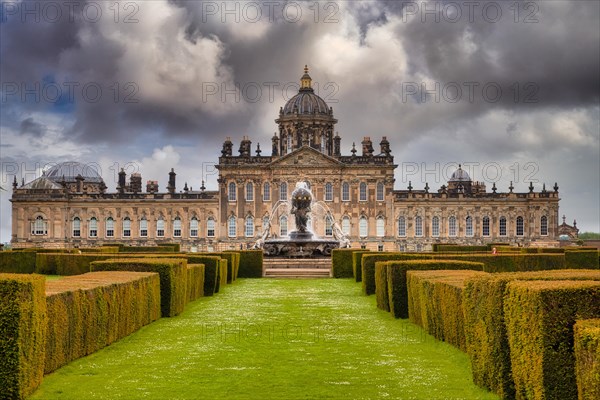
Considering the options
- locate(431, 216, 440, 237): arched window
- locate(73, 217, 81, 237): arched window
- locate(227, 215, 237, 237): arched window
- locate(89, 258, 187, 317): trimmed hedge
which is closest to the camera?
locate(89, 258, 187, 317): trimmed hedge

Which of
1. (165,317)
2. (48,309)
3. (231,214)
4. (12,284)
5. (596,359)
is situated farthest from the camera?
(231,214)

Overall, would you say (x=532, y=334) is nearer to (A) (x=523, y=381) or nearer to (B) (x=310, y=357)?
(A) (x=523, y=381)

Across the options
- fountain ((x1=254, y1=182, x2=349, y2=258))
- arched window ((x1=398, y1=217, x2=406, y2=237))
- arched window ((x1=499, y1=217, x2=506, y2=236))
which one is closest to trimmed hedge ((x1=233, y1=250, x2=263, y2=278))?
fountain ((x1=254, y1=182, x2=349, y2=258))

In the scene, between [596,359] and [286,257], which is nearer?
[596,359]

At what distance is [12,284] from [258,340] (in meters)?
4.29

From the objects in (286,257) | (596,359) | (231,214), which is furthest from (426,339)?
(231,214)

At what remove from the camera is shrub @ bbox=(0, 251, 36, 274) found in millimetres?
29781

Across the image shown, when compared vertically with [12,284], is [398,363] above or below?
below

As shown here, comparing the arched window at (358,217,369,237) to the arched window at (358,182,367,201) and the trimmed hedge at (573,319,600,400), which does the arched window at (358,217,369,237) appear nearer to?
the arched window at (358,182,367,201)

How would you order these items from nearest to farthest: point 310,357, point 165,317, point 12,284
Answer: point 12,284
point 310,357
point 165,317

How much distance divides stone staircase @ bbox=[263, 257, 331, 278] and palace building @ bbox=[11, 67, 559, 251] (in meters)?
33.9

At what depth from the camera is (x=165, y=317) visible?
626 inches

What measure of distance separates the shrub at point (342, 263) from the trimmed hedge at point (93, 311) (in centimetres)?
1422

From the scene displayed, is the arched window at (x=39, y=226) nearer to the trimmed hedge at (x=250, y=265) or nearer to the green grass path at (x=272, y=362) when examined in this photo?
the trimmed hedge at (x=250, y=265)
